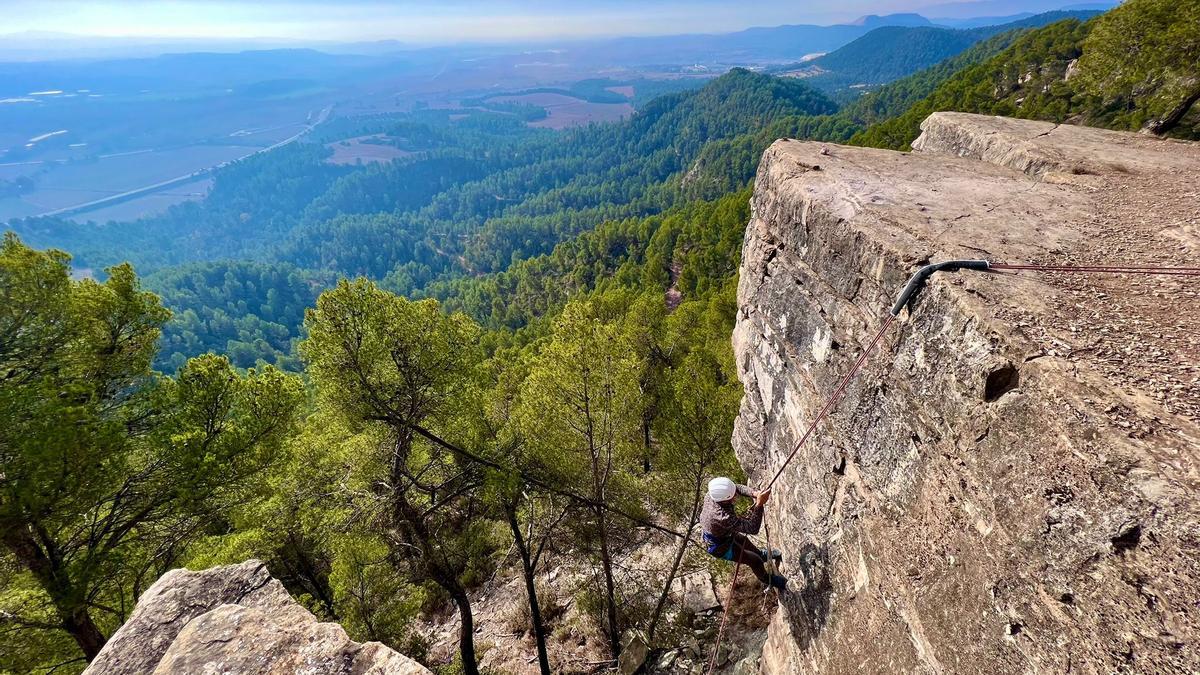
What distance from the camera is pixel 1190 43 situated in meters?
16.5

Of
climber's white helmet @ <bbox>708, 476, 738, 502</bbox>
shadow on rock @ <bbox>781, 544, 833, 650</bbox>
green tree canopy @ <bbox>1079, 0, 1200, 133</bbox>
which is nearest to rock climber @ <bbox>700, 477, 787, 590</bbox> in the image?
climber's white helmet @ <bbox>708, 476, 738, 502</bbox>

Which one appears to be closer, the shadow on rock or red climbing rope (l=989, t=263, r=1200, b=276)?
red climbing rope (l=989, t=263, r=1200, b=276)

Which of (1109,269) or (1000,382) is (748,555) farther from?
(1109,269)

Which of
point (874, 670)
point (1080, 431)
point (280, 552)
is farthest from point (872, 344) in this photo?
point (280, 552)

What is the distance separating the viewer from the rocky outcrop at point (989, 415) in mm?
3660

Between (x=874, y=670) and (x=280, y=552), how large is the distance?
13.8 metres

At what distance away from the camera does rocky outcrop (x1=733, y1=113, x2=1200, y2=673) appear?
3.66 m

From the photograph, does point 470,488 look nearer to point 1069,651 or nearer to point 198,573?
point 198,573

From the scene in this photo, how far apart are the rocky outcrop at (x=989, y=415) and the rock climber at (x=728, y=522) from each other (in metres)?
0.85

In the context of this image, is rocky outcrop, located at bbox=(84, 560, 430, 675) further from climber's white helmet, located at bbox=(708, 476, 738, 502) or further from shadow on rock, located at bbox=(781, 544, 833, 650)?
shadow on rock, located at bbox=(781, 544, 833, 650)

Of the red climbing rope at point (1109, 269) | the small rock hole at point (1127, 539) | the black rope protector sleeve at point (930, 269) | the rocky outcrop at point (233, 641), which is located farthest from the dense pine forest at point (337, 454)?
the small rock hole at point (1127, 539)

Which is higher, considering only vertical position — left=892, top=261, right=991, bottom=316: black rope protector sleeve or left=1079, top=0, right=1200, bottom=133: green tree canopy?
left=1079, top=0, right=1200, bottom=133: green tree canopy

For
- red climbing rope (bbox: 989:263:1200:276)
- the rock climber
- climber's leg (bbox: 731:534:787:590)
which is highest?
red climbing rope (bbox: 989:263:1200:276)

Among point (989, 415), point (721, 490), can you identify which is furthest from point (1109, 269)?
point (721, 490)
